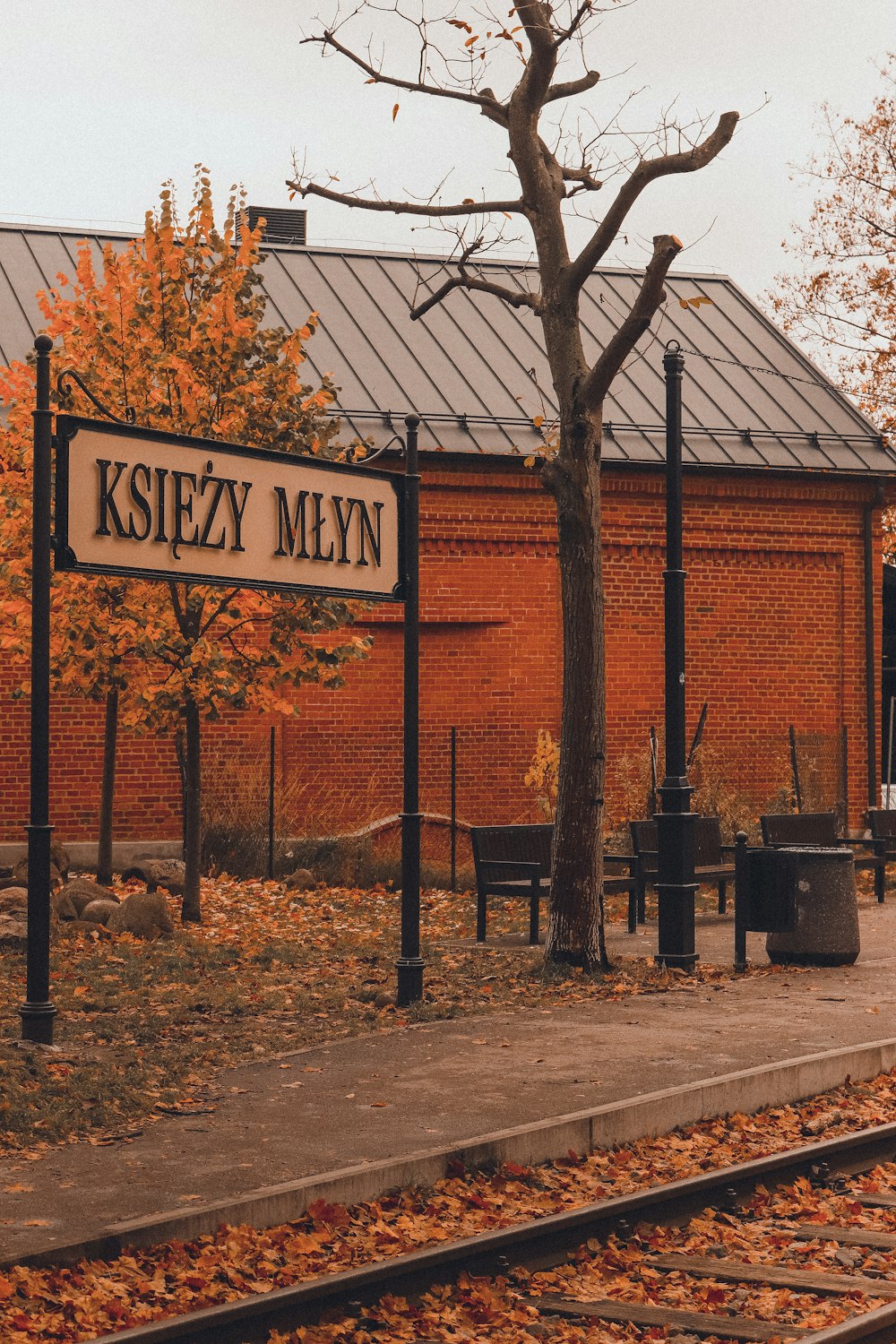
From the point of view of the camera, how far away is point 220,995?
10812mm

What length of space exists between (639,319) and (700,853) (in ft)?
19.8

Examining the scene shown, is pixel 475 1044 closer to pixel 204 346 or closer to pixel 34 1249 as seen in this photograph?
pixel 34 1249

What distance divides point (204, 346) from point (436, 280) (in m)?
11.0

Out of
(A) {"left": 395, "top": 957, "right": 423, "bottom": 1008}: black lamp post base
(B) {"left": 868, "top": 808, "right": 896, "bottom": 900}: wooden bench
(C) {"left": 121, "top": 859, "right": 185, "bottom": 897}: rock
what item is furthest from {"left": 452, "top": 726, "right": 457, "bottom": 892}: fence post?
(A) {"left": 395, "top": 957, "right": 423, "bottom": 1008}: black lamp post base

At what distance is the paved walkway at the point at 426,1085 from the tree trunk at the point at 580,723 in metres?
0.88

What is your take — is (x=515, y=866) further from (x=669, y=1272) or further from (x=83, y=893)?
(x=669, y=1272)

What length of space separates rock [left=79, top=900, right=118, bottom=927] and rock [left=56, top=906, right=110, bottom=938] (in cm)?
17

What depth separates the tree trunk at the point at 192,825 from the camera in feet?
47.4

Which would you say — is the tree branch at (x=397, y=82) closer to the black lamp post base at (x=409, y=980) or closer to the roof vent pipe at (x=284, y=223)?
the black lamp post base at (x=409, y=980)

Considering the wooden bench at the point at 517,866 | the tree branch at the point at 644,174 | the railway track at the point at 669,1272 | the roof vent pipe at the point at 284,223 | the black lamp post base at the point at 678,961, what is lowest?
the railway track at the point at 669,1272

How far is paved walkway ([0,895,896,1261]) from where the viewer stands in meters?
6.19

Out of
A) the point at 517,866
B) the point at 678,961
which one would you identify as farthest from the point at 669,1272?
the point at 517,866

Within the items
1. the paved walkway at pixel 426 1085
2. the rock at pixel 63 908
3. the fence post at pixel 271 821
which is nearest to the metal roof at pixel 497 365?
the fence post at pixel 271 821

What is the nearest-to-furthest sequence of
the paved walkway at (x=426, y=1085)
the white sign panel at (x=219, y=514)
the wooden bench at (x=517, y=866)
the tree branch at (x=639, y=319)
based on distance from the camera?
the paved walkway at (x=426, y=1085)
the white sign panel at (x=219, y=514)
the tree branch at (x=639, y=319)
the wooden bench at (x=517, y=866)
